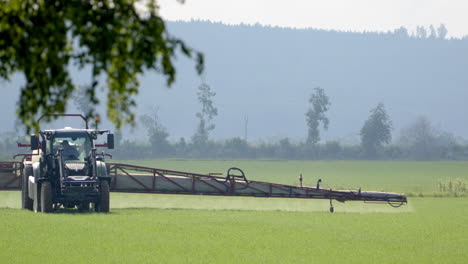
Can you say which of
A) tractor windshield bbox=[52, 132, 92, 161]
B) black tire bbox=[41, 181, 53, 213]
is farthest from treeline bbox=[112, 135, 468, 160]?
black tire bbox=[41, 181, 53, 213]

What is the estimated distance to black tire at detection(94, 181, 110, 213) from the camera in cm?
2592

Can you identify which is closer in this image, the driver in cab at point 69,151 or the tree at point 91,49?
the tree at point 91,49

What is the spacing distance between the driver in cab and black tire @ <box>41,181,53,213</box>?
1.16m

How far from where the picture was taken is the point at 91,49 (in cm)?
948

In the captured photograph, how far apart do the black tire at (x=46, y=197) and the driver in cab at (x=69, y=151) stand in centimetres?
116

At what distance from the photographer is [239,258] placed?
17078 millimetres

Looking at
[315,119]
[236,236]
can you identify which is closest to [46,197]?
[236,236]

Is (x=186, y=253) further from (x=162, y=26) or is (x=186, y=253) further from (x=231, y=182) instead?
(x=231, y=182)

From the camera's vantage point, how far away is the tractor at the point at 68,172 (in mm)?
25469

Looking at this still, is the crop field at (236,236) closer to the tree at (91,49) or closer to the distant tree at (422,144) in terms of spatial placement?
the tree at (91,49)

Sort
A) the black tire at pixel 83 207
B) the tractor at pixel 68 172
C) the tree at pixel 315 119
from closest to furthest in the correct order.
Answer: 1. the tractor at pixel 68 172
2. the black tire at pixel 83 207
3. the tree at pixel 315 119

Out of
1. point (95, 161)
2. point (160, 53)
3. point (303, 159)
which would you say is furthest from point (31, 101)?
point (303, 159)

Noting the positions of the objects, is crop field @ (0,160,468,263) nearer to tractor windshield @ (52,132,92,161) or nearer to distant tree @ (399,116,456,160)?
tractor windshield @ (52,132,92,161)

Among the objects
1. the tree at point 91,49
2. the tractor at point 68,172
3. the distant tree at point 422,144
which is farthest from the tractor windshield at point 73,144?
the distant tree at point 422,144
